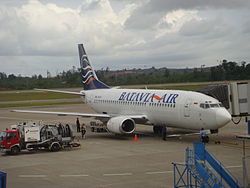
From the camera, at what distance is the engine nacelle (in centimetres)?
3384

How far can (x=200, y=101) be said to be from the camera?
100 feet

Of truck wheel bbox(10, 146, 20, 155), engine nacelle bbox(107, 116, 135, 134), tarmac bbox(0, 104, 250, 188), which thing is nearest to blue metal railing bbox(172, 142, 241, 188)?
tarmac bbox(0, 104, 250, 188)

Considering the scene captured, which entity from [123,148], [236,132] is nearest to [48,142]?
[123,148]

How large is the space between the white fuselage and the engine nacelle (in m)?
1.52

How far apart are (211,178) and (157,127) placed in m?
19.7

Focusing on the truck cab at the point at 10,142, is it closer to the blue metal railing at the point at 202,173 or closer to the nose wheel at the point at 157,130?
the nose wheel at the point at 157,130

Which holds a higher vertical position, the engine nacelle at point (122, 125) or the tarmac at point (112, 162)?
the engine nacelle at point (122, 125)

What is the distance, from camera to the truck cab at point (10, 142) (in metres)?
28.0

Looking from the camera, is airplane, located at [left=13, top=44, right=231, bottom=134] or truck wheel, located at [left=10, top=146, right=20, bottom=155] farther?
airplane, located at [left=13, top=44, right=231, bottom=134]

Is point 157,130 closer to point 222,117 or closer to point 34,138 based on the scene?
point 222,117

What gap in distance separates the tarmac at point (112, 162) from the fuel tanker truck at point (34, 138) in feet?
1.68

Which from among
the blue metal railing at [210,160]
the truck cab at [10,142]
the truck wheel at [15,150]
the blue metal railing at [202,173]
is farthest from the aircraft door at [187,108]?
the blue metal railing at [210,160]

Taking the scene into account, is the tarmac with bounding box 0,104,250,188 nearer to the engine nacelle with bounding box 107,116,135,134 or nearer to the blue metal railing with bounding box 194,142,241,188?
the engine nacelle with bounding box 107,116,135,134

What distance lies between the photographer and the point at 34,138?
28875 mm
